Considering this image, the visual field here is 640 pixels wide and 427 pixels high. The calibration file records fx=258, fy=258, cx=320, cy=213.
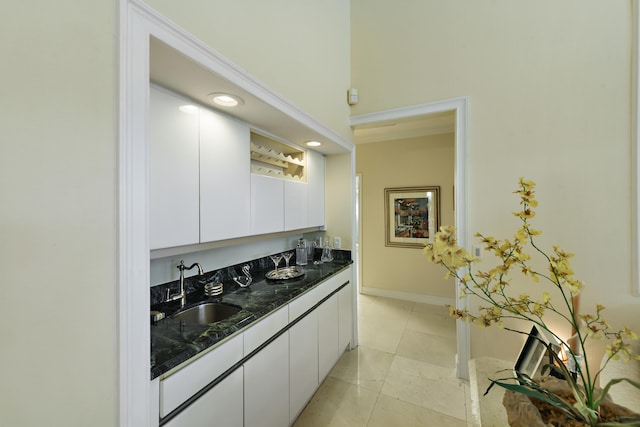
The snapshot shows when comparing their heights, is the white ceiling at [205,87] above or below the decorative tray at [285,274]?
above

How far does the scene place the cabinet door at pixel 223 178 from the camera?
4.86 ft

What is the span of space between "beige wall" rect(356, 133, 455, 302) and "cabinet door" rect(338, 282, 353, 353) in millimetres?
1662

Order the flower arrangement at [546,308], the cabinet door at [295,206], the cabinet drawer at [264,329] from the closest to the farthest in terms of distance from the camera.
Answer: the flower arrangement at [546,308] < the cabinet drawer at [264,329] < the cabinet door at [295,206]

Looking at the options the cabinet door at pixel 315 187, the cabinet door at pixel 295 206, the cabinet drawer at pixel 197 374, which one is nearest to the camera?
the cabinet drawer at pixel 197 374

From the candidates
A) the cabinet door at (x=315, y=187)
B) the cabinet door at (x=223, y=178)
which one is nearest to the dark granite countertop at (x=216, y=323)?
the cabinet door at (x=223, y=178)

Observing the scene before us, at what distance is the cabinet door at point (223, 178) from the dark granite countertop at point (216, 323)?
16.0 inches

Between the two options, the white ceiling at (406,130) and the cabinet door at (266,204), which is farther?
the white ceiling at (406,130)

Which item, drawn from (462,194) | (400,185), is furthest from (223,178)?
(400,185)

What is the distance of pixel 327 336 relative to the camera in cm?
217

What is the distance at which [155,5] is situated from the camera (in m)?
0.95

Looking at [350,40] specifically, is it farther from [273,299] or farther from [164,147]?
[273,299]

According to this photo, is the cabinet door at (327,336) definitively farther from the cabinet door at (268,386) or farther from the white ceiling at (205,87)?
the white ceiling at (205,87)

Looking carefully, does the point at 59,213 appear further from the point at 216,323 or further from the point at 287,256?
the point at 287,256

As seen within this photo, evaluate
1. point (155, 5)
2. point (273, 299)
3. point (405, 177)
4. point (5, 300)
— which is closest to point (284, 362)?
point (273, 299)
